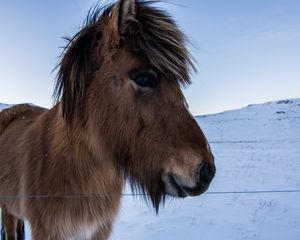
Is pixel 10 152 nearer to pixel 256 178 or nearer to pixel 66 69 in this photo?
→ pixel 66 69

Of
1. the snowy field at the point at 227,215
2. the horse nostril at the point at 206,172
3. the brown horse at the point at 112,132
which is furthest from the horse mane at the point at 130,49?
the snowy field at the point at 227,215

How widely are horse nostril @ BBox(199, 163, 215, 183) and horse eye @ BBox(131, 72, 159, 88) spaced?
2.01 ft

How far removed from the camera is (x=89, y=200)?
2.80 meters

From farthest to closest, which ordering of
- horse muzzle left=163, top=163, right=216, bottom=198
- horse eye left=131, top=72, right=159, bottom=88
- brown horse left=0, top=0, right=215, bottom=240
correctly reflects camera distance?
horse eye left=131, top=72, right=159, bottom=88
brown horse left=0, top=0, right=215, bottom=240
horse muzzle left=163, top=163, right=216, bottom=198

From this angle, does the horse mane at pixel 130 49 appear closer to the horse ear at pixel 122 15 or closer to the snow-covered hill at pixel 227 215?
the horse ear at pixel 122 15

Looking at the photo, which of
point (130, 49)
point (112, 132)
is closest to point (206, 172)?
point (112, 132)

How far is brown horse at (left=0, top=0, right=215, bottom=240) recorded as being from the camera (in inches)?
89.7

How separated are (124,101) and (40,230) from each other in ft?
4.09

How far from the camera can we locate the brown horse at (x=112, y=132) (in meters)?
2.28

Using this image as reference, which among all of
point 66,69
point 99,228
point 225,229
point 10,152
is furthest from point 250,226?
point 66,69

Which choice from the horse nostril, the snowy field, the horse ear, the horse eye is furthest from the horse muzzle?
the snowy field

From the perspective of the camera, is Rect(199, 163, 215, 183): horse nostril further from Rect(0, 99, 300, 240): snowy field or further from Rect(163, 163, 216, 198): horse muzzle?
Rect(0, 99, 300, 240): snowy field

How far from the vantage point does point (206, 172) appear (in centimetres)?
214

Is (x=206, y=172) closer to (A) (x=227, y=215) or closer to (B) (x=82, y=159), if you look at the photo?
(B) (x=82, y=159)
